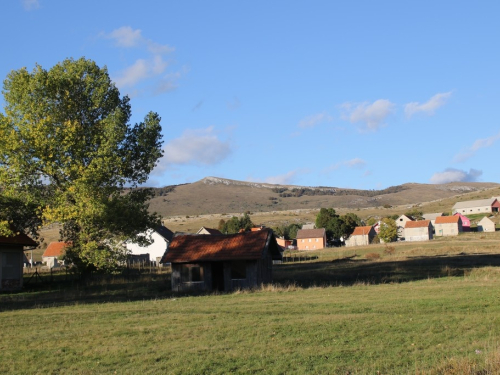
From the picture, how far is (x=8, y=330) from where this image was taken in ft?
58.2

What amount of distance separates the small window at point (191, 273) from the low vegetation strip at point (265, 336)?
10225 mm

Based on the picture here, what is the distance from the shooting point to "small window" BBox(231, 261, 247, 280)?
114 feet

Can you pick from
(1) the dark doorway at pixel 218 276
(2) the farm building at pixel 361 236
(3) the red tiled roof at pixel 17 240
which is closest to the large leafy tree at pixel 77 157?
(3) the red tiled roof at pixel 17 240

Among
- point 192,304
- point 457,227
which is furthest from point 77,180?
point 457,227

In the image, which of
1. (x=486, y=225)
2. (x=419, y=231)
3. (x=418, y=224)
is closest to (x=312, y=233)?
(x=419, y=231)

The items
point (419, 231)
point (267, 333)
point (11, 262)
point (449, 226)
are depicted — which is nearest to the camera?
point (267, 333)

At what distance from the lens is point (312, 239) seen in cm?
11525

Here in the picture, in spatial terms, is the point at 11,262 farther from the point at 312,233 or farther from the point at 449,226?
the point at 449,226

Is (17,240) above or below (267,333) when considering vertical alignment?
above

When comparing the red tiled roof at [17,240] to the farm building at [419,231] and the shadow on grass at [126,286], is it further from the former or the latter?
the farm building at [419,231]

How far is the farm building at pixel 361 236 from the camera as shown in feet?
384

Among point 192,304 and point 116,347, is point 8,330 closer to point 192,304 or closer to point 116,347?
point 116,347

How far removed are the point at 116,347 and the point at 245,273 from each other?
20.5 m

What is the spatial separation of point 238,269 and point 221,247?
6.36ft
